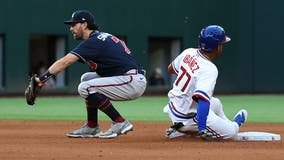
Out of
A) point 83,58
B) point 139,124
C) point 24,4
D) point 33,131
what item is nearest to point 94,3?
point 24,4

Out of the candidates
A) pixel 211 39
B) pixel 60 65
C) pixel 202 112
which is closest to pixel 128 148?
pixel 202 112

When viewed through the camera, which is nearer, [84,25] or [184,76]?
[184,76]

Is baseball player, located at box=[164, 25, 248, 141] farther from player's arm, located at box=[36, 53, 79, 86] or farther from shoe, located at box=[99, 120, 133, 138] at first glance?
player's arm, located at box=[36, 53, 79, 86]

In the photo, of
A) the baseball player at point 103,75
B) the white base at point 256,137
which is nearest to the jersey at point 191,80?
the baseball player at point 103,75

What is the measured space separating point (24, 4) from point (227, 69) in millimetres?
8128

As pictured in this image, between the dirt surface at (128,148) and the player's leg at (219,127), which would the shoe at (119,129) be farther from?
the player's leg at (219,127)

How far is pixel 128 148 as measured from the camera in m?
7.81

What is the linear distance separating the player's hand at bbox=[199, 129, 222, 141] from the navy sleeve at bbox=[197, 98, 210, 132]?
0.11 m

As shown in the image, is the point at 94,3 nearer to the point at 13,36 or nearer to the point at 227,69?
the point at 13,36

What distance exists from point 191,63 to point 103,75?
41.9 inches

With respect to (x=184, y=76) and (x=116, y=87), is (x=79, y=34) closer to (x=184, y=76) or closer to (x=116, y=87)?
(x=116, y=87)

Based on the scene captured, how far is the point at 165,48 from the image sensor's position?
27844 mm

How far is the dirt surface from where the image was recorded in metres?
7.00

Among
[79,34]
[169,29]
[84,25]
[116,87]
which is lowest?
[169,29]
